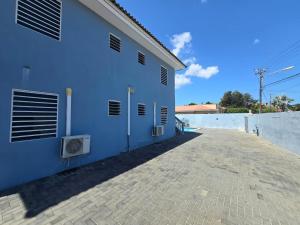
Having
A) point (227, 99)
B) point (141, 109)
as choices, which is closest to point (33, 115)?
point (141, 109)

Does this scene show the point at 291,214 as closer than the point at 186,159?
Yes

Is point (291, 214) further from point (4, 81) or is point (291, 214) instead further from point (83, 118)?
point (4, 81)

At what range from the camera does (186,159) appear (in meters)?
6.88

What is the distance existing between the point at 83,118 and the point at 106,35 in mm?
3522

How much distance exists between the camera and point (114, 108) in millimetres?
7137

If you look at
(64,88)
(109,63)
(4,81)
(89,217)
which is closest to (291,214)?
(89,217)

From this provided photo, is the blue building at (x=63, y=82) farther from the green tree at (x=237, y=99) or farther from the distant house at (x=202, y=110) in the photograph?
the green tree at (x=237, y=99)

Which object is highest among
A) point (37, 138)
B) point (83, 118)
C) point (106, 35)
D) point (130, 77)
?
point (106, 35)

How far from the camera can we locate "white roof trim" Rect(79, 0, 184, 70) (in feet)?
18.9

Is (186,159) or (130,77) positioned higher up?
(130,77)

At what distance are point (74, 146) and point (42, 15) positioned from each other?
3700mm

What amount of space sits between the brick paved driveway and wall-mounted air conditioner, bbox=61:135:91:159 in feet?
1.85

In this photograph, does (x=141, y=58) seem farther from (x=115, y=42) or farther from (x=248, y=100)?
(x=248, y=100)

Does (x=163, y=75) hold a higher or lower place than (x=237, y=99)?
lower
